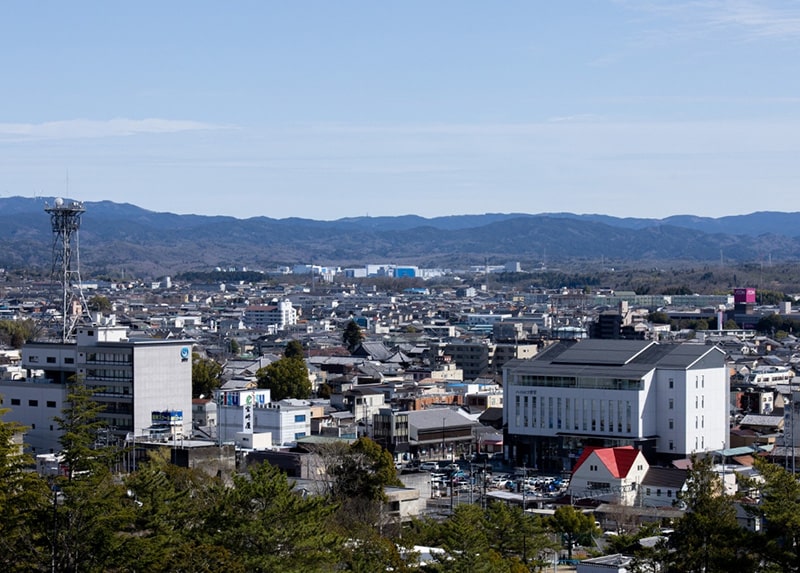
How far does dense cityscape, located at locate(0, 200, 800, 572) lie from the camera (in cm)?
1522

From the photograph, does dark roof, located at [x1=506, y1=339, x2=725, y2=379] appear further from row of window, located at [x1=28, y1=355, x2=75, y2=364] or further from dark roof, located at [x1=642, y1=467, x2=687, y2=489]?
row of window, located at [x1=28, y1=355, x2=75, y2=364]

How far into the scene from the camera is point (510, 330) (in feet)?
258

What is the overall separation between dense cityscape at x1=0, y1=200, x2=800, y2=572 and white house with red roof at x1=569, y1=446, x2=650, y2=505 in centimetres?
4

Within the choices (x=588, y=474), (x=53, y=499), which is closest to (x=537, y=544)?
(x=53, y=499)

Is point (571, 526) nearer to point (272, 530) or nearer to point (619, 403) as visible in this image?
point (272, 530)

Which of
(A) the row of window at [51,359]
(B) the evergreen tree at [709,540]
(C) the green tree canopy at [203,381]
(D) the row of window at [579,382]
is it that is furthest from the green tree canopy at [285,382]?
(B) the evergreen tree at [709,540]

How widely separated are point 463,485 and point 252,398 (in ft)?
24.4

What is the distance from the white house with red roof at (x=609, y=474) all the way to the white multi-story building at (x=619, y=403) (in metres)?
6.08

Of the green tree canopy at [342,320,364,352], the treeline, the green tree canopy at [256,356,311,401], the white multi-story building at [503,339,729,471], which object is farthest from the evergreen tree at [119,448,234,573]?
the green tree canopy at [342,320,364,352]

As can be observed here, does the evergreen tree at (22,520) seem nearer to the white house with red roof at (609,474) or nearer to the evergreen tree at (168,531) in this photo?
the evergreen tree at (168,531)

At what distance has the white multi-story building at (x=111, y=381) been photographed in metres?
32.0

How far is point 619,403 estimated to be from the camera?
36750 millimetres

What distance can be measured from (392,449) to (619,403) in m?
5.77

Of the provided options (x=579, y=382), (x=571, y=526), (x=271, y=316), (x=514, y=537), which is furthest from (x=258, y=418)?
(x=271, y=316)
